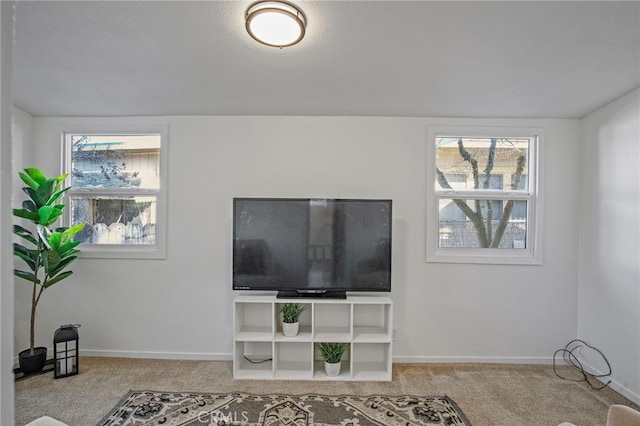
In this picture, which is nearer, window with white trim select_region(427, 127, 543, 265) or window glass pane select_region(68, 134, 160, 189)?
window with white trim select_region(427, 127, 543, 265)

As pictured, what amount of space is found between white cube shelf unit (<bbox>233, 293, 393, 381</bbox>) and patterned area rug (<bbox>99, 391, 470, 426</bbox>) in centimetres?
30

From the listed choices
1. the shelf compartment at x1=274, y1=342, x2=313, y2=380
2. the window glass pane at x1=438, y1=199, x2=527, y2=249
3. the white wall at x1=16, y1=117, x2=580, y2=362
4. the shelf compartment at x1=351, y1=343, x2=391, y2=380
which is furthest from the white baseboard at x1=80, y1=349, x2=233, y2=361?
the window glass pane at x1=438, y1=199, x2=527, y2=249

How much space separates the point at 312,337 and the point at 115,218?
2.20m

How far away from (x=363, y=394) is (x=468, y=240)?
167cm

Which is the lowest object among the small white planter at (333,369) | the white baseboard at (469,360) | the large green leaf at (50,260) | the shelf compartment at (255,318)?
the white baseboard at (469,360)

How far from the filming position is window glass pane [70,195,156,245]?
310 cm

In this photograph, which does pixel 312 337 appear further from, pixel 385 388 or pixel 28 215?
pixel 28 215

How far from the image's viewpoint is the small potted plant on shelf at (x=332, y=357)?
8.61 ft

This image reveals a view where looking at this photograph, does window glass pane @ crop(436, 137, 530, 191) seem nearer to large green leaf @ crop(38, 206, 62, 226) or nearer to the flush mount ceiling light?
the flush mount ceiling light

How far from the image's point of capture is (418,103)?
270cm

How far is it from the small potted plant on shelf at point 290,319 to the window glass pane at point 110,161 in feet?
6.05

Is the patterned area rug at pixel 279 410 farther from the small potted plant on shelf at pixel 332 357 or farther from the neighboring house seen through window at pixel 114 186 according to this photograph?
the neighboring house seen through window at pixel 114 186

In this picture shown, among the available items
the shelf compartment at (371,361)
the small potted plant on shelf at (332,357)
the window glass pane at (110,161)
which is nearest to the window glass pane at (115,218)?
the window glass pane at (110,161)

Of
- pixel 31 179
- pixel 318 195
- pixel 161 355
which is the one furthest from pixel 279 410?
pixel 31 179
